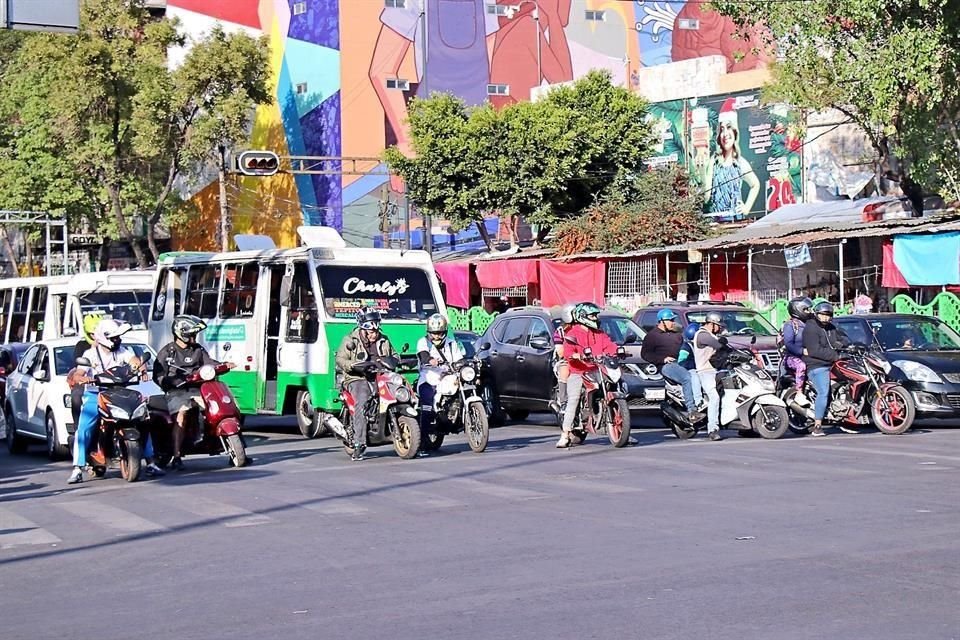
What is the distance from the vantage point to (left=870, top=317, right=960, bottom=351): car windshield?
20.8 meters

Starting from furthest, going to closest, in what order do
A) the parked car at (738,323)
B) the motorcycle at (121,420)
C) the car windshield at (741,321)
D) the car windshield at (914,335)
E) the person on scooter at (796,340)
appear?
the car windshield at (741,321), the parked car at (738,323), the car windshield at (914,335), the person on scooter at (796,340), the motorcycle at (121,420)

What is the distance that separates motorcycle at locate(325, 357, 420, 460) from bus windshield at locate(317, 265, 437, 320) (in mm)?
3475

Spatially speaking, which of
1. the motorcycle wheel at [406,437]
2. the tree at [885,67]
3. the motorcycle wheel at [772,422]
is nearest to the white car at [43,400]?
the motorcycle wheel at [406,437]

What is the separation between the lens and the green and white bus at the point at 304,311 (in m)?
20.3

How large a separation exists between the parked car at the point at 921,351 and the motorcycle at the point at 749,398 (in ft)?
7.05

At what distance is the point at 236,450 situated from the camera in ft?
53.7

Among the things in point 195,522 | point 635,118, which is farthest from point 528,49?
point 195,522

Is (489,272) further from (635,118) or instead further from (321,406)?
(321,406)

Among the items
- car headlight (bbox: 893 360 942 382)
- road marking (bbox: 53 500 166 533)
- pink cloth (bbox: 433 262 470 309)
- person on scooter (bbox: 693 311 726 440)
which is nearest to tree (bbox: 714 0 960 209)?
car headlight (bbox: 893 360 942 382)

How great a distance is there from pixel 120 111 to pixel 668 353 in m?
38.0

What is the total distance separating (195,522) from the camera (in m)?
12.0

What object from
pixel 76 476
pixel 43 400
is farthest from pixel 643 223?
pixel 76 476

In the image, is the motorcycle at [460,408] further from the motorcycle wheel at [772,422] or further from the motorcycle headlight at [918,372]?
the motorcycle headlight at [918,372]

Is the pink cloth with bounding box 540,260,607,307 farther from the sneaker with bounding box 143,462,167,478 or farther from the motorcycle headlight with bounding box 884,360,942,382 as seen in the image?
the sneaker with bounding box 143,462,167,478
